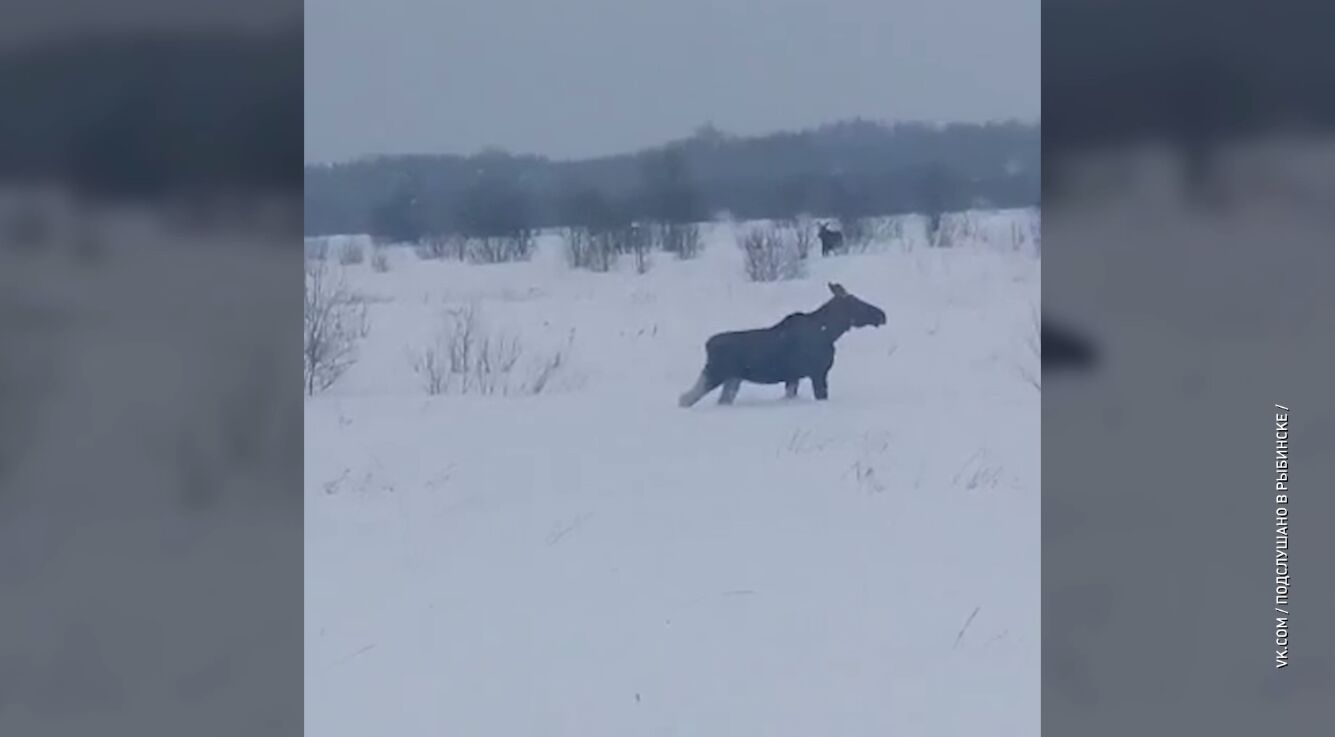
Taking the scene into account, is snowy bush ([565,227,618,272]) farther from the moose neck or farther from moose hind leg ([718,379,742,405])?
the moose neck

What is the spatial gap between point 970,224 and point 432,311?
1.41 meters

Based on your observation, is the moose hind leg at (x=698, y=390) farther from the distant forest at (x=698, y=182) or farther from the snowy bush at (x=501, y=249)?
the snowy bush at (x=501, y=249)

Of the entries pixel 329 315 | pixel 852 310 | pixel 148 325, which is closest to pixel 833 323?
pixel 852 310

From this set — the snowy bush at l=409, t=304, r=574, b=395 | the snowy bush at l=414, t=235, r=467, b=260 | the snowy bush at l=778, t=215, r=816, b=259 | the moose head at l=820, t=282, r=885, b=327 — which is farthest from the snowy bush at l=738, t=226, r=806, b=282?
the snowy bush at l=414, t=235, r=467, b=260

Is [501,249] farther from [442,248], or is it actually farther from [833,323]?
[833,323]

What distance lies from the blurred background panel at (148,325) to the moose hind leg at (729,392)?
112 cm

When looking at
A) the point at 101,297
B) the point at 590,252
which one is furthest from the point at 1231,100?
the point at 101,297

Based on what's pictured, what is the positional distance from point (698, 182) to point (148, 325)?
4.85ft

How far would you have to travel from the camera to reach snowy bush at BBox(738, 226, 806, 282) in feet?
13.3

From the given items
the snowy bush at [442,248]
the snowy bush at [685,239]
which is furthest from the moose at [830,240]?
the snowy bush at [442,248]

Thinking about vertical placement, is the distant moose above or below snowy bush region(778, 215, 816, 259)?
below

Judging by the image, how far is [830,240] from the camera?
408 cm

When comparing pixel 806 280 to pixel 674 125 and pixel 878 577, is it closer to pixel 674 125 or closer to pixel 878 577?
pixel 674 125

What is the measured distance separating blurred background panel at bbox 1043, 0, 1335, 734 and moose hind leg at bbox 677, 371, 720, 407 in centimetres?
88
